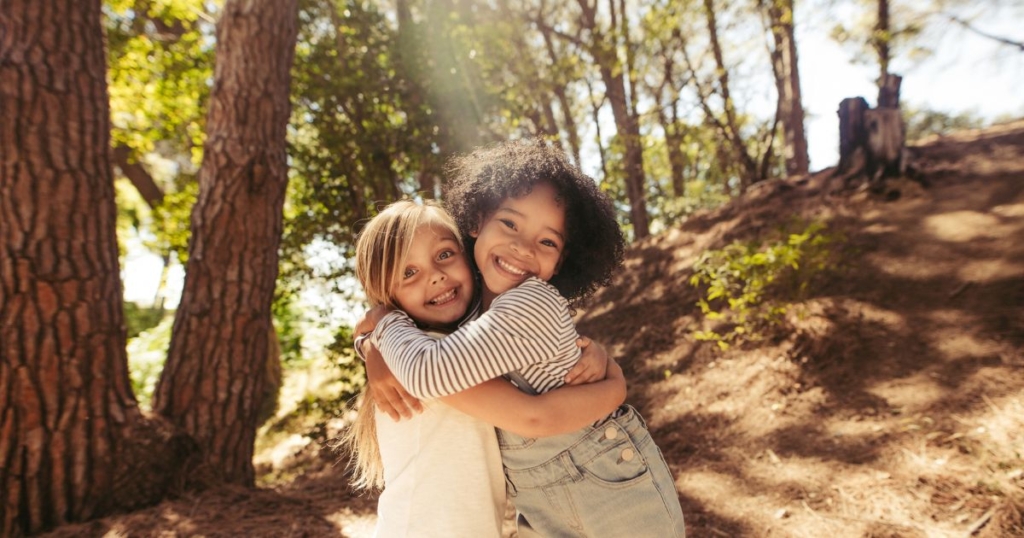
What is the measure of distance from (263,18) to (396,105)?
331 cm

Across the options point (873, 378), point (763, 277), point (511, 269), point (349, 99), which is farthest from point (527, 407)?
point (349, 99)

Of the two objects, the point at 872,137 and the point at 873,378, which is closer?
the point at 873,378

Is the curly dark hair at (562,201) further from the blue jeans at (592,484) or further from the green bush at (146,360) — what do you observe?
the green bush at (146,360)

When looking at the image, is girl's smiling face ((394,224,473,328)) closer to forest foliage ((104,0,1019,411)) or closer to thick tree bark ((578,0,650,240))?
forest foliage ((104,0,1019,411))

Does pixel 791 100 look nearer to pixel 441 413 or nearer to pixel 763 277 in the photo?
pixel 763 277

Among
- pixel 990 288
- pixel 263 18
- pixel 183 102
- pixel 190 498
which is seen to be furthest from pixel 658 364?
pixel 183 102

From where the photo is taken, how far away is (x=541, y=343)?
1534 mm

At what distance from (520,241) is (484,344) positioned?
1.37ft

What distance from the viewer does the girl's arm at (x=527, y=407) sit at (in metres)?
1.51

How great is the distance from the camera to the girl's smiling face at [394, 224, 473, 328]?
5.75ft

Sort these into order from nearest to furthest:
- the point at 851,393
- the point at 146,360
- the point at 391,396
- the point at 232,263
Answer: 1. the point at 391,396
2. the point at 232,263
3. the point at 851,393
4. the point at 146,360

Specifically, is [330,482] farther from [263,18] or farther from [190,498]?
[263,18]

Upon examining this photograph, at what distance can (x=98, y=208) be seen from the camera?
124 inches

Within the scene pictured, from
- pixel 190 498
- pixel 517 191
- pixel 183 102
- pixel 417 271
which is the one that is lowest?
pixel 190 498
